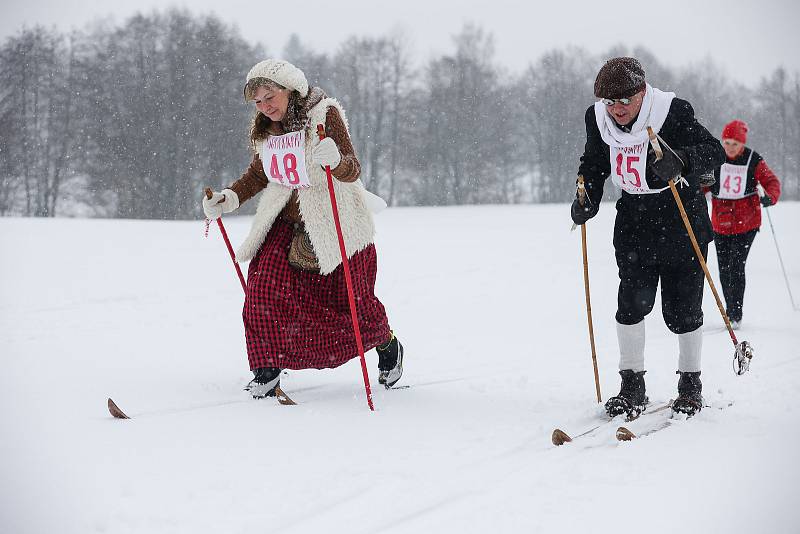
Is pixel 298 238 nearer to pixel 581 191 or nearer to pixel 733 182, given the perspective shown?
pixel 581 191

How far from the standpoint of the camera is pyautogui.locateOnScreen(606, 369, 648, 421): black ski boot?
142 inches

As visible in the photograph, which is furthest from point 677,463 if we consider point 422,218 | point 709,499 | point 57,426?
point 422,218

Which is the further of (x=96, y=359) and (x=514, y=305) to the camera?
(x=514, y=305)

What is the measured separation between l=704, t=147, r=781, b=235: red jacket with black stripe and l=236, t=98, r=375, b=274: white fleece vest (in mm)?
4190

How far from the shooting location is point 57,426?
Answer: 11.1 ft

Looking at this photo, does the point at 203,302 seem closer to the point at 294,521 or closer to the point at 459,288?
the point at 459,288

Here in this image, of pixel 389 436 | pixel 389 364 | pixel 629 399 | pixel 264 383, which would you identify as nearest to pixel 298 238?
pixel 264 383

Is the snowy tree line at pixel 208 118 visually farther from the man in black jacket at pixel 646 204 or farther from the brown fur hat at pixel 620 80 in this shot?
the brown fur hat at pixel 620 80

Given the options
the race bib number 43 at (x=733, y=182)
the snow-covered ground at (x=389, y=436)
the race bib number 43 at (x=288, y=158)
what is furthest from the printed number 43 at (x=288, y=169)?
the race bib number 43 at (x=733, y=182)

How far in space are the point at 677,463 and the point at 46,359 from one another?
162 inches

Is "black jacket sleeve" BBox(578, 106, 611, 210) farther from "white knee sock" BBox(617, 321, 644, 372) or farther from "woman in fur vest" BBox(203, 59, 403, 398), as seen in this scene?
"woman in fur vest" BBox(203, 59, 403, 398)

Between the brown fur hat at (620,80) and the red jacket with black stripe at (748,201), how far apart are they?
3.96 metres

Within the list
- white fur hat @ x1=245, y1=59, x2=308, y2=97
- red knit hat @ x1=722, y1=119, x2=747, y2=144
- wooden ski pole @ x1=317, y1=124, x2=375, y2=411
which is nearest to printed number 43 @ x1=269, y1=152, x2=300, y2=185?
wooden ski pole @ x1=317, y1=124, x2=375, y2=411

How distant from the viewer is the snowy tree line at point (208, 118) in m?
31.5
